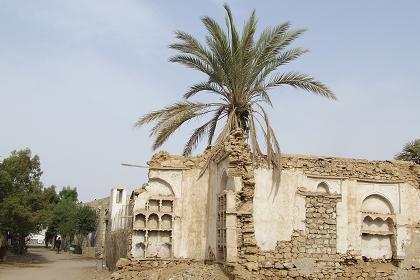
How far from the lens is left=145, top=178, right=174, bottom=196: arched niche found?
1752cm

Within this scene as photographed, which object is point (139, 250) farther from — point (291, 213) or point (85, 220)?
point (85, 220)

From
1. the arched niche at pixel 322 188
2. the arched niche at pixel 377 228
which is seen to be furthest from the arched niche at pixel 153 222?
the arched niche at pixel 377 228

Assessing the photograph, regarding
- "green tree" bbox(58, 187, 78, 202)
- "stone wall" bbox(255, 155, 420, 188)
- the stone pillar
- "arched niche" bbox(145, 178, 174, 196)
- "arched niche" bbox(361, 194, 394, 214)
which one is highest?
"green tree" bbox(58, 187, 78, 202)

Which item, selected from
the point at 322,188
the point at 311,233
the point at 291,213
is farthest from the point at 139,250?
the point at 322,188

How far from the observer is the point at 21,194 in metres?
25.6

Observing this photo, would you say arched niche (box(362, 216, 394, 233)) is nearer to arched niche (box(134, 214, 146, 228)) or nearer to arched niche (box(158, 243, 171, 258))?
arched niche (box(158, 243, 171, 258))

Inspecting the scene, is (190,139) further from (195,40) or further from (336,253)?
(336,253)

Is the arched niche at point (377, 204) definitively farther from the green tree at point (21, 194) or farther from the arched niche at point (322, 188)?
the green tree at point (21, 194)

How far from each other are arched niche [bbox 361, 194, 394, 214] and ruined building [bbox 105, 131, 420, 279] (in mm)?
36

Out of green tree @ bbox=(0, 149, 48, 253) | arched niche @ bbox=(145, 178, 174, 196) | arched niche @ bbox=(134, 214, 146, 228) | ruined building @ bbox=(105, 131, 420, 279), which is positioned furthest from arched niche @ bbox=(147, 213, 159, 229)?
green tree @ bbox=(0, 149, 48, 253)

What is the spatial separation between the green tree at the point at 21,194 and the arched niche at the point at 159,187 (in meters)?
10.4

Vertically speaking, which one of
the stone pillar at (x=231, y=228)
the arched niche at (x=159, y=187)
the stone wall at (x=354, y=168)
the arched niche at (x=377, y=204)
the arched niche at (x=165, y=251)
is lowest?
the arched niche at (x=165, y=251)

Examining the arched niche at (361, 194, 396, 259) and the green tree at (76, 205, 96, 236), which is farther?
the green tree at (76, 205, 96, 236)

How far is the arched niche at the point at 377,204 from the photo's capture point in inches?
702
